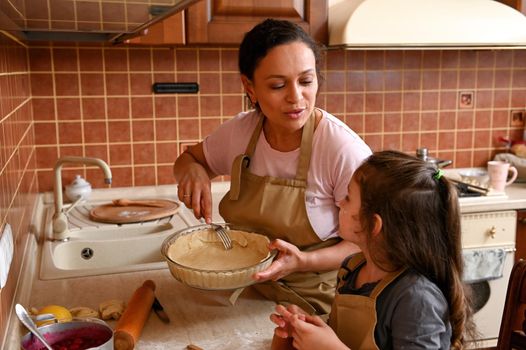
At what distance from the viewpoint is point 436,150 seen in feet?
8.87

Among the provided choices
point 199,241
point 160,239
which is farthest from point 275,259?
point 160,239

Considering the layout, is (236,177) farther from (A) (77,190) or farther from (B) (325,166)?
(A) (77,190)

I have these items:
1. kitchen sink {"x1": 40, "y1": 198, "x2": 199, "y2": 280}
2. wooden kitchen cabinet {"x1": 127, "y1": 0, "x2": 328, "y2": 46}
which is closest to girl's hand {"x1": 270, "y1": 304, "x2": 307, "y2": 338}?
kitchen sink {"x1": 40, "y1": 198, "x2": 199, "y2": 280}

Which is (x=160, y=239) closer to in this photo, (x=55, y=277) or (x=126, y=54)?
(x=55, y=277)

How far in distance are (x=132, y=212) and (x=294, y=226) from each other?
1001 mm

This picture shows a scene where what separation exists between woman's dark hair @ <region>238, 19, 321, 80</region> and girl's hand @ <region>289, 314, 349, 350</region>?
59 cm

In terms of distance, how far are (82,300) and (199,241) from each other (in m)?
0.31

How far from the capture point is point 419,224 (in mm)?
940

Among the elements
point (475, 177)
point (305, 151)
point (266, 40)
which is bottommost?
point (475, 177)

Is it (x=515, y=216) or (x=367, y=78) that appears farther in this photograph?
(x=367, y=78)

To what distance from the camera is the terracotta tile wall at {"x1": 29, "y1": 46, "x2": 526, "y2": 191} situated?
226 centimetres

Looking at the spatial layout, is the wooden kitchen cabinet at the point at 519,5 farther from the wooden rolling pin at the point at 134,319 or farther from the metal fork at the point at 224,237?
the wooden rolling pin at the point at 134,319

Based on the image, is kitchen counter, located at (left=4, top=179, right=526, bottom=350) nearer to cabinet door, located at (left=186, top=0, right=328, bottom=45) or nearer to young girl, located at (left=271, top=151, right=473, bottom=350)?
young girl, located at (left=271, top=151, right=473, bottom=350)

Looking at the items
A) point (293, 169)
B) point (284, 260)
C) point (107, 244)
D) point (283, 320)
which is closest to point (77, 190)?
point (107, 244)
